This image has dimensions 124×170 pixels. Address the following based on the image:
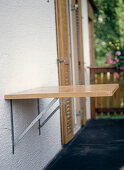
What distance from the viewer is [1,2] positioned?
235 centimetres

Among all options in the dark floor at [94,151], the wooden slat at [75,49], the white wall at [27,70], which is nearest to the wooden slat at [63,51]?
the white wall at [27,70]

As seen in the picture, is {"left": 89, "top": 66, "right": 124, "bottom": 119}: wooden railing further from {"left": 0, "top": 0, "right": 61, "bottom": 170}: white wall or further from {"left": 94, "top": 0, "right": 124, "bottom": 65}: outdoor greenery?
{"left": 94, "top": 0, "right": 124, "bottom": 65}: outdoor greenery

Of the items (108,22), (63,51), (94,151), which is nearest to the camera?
(94,151)

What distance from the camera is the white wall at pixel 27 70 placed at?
93.2 inches

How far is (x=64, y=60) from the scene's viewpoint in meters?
3.94

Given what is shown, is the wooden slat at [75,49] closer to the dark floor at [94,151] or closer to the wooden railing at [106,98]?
the dark floor at [94,151]

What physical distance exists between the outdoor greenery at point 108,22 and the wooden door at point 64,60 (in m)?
5.39

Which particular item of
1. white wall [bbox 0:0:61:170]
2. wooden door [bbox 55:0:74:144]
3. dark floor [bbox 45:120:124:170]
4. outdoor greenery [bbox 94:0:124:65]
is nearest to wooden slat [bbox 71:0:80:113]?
dark floor [bbox 45:120:124:170]

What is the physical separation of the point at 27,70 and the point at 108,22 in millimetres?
7708

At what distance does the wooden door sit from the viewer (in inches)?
153

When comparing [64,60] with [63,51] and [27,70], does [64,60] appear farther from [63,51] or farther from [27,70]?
[27,70]

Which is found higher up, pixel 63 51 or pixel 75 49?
pixel 75 49

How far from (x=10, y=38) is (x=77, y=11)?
3298 mm

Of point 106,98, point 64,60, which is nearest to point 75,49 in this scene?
point 64,60
